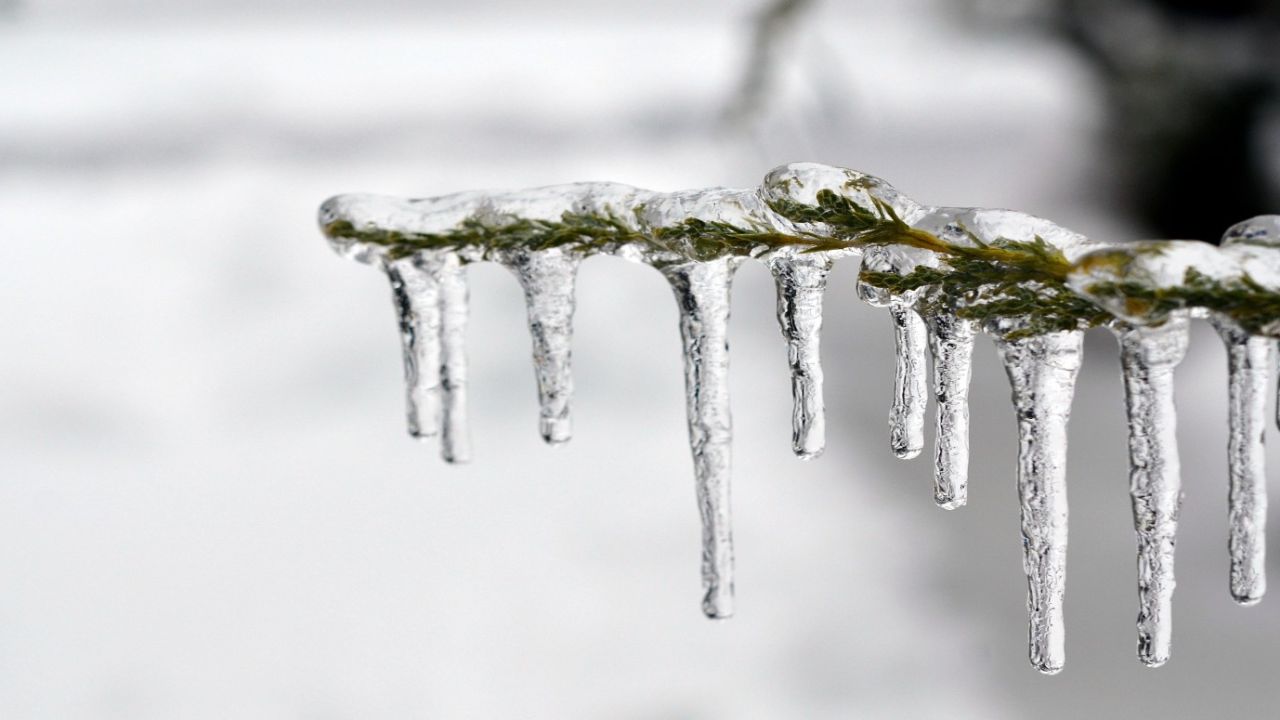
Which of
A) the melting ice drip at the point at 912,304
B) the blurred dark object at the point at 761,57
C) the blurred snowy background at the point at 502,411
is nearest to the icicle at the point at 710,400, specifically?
the melting ice drip at the point at 912,304

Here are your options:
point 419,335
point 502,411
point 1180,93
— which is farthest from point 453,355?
point 1180,93

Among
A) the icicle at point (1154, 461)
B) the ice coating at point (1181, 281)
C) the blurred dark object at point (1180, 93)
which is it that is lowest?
the icicle at point (1154, 461)

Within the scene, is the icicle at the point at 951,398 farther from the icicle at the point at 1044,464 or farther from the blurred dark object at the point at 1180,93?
the blurred dark object at the point at 1180,93

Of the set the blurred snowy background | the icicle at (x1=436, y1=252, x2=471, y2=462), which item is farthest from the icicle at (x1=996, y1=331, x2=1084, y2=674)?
the blurred snowy background

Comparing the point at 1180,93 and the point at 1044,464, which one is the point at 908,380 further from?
the point at 1180,93

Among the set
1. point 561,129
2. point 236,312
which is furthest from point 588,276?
point 236,312

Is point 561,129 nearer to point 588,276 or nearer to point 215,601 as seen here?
point 588,276

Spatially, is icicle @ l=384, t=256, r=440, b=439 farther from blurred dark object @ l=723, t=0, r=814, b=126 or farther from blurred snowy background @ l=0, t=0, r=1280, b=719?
blurred dark object @ l=723, t=0, r=814, b=126
